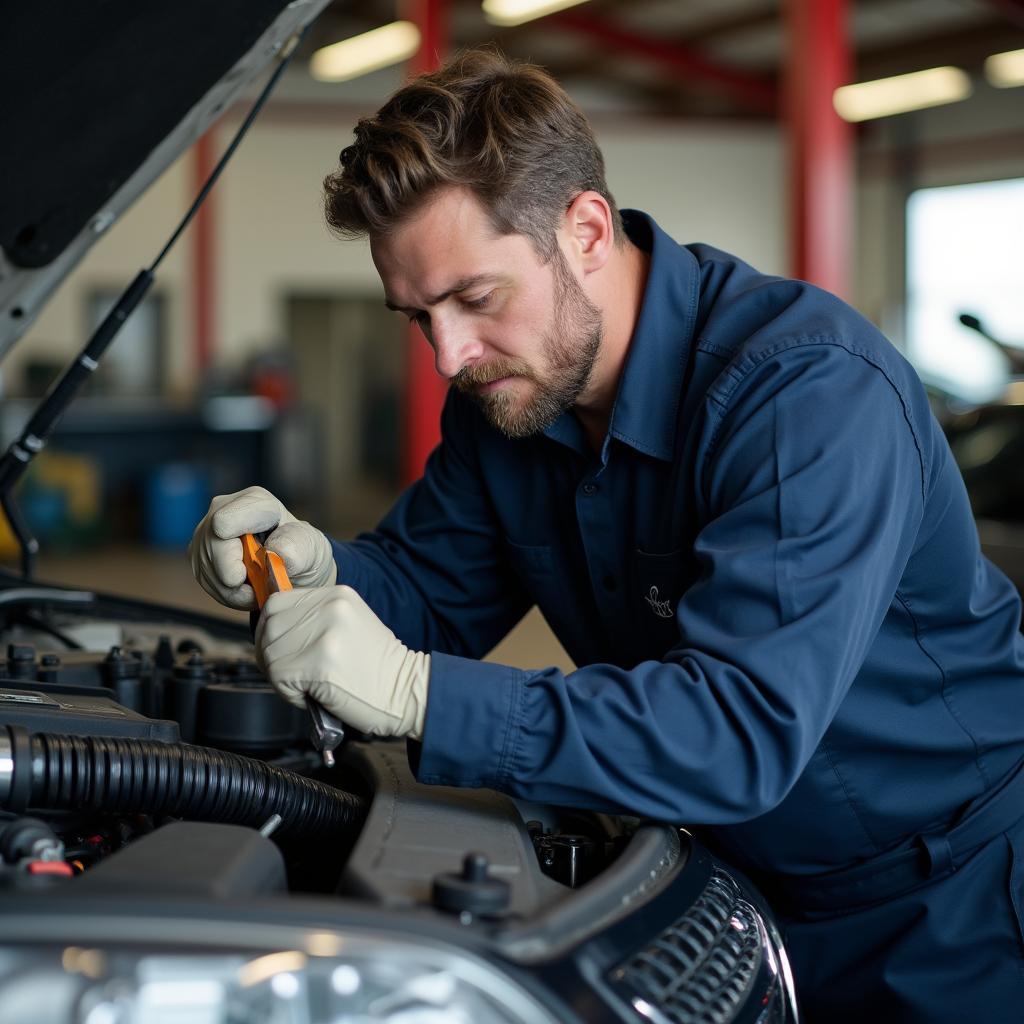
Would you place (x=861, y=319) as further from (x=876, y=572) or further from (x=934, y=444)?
(x=876, y=572)

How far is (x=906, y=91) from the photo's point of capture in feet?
37.5

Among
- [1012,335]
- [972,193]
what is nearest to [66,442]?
[1012,335]

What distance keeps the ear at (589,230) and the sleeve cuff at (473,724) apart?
52 cm

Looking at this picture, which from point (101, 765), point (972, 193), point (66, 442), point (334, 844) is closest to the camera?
point (101, 765)

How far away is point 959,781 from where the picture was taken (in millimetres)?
1291

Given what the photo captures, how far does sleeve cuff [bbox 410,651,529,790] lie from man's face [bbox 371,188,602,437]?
40 centimetres

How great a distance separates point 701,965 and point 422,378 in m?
6.89

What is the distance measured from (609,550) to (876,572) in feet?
1.24

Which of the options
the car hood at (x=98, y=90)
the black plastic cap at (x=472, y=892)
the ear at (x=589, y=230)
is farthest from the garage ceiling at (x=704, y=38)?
the black plastic cap at (x=472, y=892)

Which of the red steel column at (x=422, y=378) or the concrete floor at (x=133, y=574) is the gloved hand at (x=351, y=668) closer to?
the concrete floor at (x=133, y=574)

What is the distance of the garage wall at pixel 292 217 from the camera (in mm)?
12062

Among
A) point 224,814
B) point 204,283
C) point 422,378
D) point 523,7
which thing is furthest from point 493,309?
point 204,283

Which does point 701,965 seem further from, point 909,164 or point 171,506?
point 909,164

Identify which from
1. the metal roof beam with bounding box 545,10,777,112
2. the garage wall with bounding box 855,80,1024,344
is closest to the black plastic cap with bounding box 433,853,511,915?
the metal roof beam with bounding box 545,10,777,112
